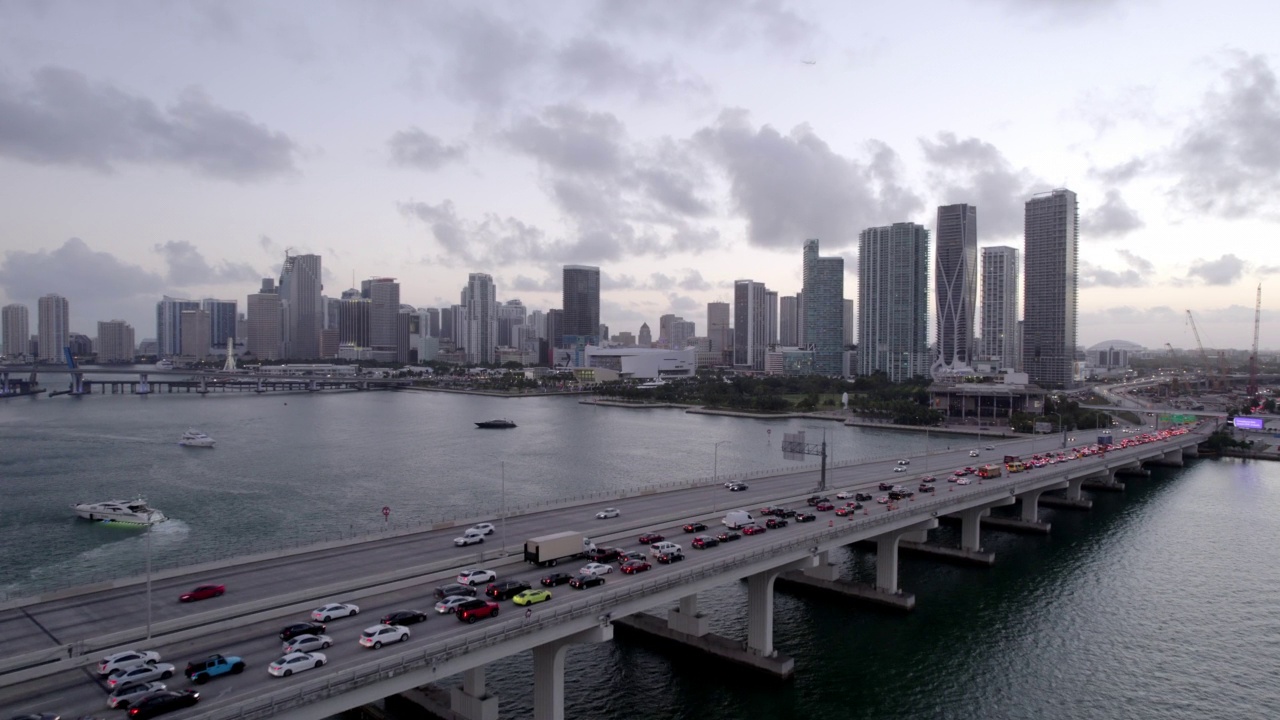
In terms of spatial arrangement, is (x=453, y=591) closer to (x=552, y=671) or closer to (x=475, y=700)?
(x=475, y=700)

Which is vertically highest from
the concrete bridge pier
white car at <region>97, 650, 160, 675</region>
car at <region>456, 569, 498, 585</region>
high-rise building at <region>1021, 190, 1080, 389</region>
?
high-rise building at <region>1021, 190, 1080, 389</region>

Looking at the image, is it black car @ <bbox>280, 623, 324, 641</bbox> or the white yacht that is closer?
black car @ <bbox>280, 623, 324, 641</bbox>

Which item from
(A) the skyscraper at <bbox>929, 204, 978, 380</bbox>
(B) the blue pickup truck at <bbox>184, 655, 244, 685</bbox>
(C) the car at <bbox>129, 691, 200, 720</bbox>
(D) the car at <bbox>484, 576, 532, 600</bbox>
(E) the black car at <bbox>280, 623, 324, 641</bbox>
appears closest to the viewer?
(C) the car at <bbox>129, 691, 200, 720</bbox>

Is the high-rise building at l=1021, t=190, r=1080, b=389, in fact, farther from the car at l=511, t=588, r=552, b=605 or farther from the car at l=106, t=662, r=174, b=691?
the car at l=106, t=662, r=174, b=691

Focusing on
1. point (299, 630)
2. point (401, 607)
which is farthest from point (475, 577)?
point (299, 630)

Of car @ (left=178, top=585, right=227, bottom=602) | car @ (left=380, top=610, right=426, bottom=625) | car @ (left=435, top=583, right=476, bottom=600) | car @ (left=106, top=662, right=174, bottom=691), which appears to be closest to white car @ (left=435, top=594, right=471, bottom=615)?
car @ (left=380, top=610, right=426, bottom=625)

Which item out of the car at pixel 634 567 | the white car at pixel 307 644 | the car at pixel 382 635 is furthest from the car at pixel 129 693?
the car at pixel 634 567
